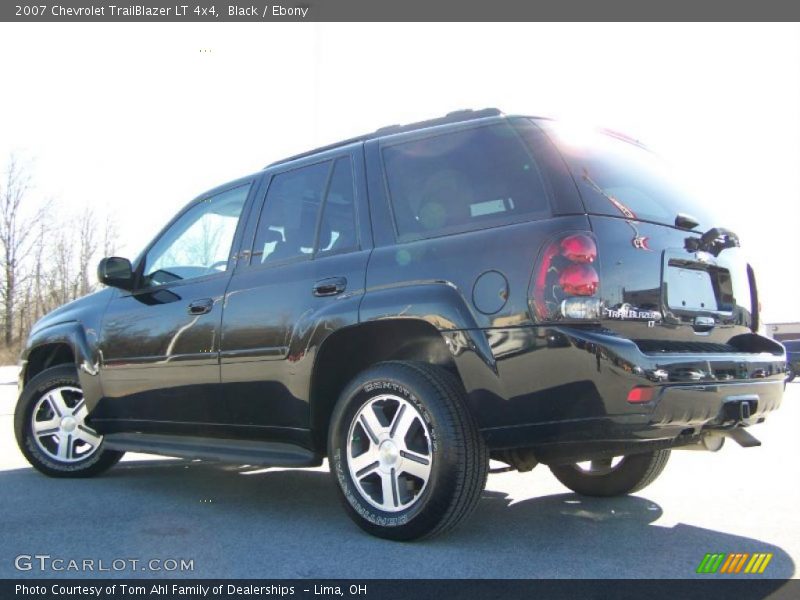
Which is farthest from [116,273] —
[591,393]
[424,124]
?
[591,393]

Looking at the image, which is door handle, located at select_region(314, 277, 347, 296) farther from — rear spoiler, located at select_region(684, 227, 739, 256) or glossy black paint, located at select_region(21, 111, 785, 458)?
rear spoiler, located at select_region(684, 227, 739, 256)

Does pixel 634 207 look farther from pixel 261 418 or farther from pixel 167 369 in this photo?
pixel 167 369

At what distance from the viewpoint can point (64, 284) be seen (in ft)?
176

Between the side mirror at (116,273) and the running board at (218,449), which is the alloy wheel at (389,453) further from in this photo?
the side mirror at (116,273)

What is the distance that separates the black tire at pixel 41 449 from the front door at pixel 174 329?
40cm

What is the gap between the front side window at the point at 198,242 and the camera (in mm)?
4719

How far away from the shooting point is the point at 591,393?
2.98 m

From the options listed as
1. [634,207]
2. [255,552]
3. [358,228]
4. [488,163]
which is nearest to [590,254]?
[634,207]

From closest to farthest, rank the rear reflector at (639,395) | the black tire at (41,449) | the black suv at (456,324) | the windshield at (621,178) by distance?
the rear reflector at (639,395)
the black suv at (456,324)
the windshield at (621,178)
the black tire at (41,449)

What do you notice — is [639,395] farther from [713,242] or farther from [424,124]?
[424,124]

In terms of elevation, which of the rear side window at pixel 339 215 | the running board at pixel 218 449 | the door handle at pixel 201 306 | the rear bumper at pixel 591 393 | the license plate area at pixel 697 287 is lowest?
the running board at pixel 218 449

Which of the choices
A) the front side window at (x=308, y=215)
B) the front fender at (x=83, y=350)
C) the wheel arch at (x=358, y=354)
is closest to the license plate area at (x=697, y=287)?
the wheel arch at (x=358, y=354)
